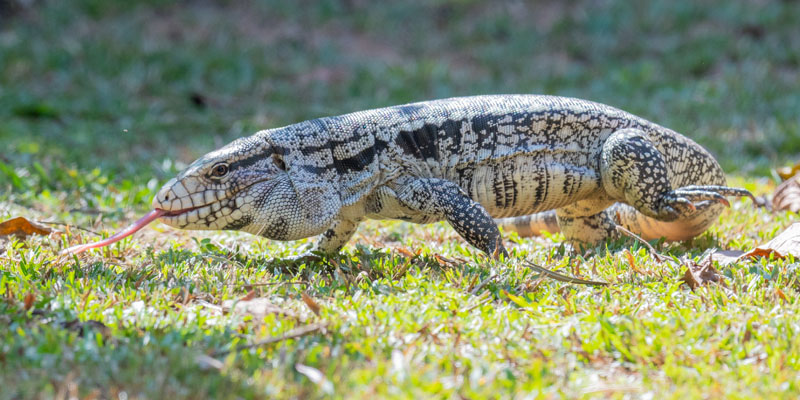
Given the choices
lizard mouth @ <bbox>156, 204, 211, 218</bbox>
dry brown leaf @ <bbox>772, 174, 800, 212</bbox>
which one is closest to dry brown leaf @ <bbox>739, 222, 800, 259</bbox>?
dry brown leaf @ <bbox>772, 174, 800, 212</bbox>

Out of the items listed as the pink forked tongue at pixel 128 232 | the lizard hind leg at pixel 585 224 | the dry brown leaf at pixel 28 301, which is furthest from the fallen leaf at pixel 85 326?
the lizard hind leg at pixel 585 224

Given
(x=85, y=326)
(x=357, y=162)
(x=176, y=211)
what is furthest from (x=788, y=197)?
(x=85, y=326)

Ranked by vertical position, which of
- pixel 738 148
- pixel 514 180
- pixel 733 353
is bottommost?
pixel 738 148

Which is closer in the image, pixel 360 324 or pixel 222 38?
pixel 360 324

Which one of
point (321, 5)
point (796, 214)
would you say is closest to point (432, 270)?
point (796, 214)

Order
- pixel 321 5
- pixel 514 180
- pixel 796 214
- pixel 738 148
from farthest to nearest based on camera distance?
1. pixel 321 5
2. pixel 738 148
3. pixel 796 214
4. pixel 514 180

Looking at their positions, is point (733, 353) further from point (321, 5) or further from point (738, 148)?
point (321, 5)

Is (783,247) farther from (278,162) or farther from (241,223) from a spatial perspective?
(241,223)
